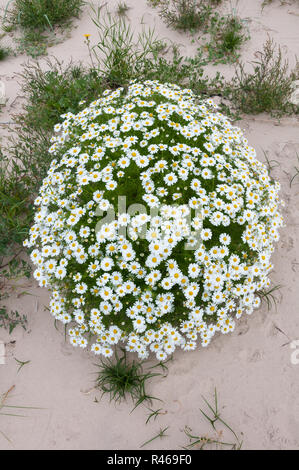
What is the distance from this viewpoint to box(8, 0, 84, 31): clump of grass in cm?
601

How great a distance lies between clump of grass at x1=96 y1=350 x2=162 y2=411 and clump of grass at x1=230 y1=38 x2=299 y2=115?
139 inches

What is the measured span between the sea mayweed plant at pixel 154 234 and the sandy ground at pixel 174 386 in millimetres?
268

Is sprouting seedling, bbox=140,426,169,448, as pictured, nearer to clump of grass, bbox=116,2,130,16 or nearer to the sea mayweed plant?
the sea mayweed plant

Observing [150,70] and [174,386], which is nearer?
[174,386]

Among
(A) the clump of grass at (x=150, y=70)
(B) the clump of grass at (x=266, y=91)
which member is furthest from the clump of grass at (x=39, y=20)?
(B) the clump of grass at (x=266, y=91)

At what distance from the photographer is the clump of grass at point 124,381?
3.11m

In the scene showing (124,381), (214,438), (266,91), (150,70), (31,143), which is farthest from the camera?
(150,70)

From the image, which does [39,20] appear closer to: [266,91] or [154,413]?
[266,91]

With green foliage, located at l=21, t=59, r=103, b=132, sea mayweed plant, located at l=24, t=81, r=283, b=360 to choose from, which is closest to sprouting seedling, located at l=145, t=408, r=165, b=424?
sea mayweed plant, located at l=24, t=81, r=283, b=360

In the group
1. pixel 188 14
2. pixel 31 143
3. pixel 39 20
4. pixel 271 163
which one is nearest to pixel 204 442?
pixel 271 163

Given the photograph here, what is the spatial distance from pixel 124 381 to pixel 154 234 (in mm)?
1301

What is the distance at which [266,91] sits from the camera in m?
4.76

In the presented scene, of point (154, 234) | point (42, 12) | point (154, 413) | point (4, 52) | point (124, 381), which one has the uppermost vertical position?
point (42, 12)

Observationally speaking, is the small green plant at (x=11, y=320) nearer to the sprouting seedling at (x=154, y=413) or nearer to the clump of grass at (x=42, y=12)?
the sprouting seedling at (x=154, y=413)
